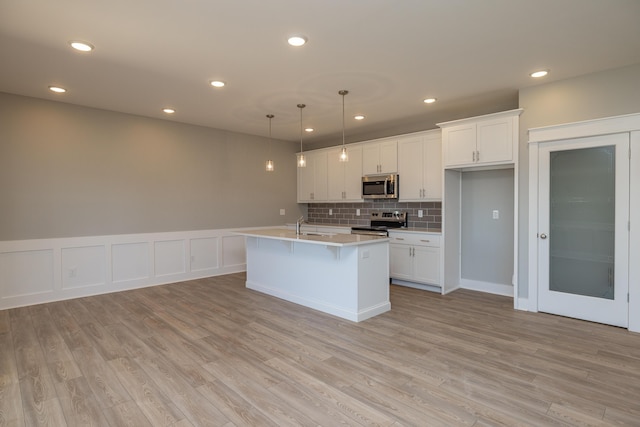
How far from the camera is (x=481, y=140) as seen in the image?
4492mm

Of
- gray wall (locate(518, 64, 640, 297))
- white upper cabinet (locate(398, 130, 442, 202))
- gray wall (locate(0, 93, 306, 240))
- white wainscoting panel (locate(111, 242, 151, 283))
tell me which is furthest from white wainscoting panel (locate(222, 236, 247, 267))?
gray wall (locate(518, 64, 640, 297))

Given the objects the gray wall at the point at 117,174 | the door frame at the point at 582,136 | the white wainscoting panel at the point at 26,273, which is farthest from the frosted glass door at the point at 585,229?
the white wainscoting panel at the point at 26,273

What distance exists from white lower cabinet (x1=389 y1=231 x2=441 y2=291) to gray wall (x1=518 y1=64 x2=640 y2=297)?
1119 mm

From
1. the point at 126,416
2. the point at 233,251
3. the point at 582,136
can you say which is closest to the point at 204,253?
the point at 233,251

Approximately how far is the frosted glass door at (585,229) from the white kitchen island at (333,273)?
1862 millimetres

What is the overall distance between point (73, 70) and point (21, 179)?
71.4 inches

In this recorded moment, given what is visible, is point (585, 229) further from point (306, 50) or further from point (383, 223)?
point (306, 50)

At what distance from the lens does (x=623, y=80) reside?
138 inches

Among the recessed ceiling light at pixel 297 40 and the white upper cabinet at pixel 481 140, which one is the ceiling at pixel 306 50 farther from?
the white upper cabinet at pixel 481 140

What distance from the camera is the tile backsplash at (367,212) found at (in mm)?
5627

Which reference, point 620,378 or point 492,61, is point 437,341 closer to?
point 620,378

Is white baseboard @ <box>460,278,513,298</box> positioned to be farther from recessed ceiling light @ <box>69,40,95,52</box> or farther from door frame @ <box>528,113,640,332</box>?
recessed ceiling light @ <box>69,40,95,52</box>

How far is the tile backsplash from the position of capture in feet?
18.5

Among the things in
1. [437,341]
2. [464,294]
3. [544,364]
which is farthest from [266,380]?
[464,294]
